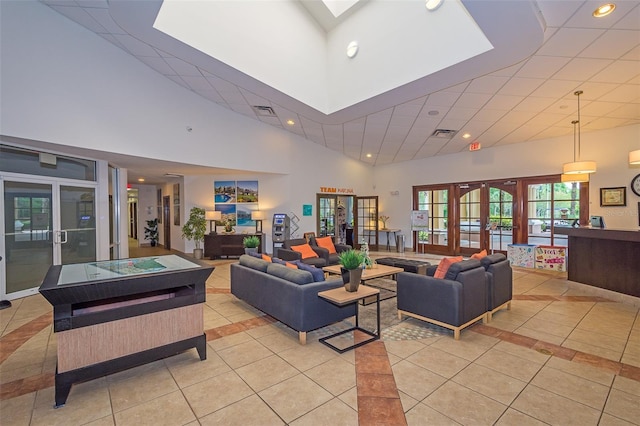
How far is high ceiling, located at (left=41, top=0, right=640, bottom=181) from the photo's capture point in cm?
326

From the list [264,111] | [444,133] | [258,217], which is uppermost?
[264,111]

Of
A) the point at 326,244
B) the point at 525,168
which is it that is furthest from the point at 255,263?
the point at 525,168

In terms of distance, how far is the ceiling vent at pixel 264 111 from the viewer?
7025 millimetres

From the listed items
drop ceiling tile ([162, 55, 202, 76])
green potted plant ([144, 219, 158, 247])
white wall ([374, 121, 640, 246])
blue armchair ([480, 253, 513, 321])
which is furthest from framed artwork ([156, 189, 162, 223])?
blue armchair ([480, 253, 513, 321])

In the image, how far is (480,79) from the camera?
454cm

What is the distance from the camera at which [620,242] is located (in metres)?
4.89

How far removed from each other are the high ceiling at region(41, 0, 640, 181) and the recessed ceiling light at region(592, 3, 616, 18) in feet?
0.18

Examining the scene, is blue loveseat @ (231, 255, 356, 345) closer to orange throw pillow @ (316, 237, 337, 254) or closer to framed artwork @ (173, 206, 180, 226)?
orange throw pillow @ (316, 237, 337, 254)

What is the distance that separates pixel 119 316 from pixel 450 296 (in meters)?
3.48

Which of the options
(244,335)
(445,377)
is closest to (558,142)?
(445,377)

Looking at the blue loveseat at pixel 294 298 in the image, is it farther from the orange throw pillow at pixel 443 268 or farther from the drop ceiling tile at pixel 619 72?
the drop ceiling tile at pixel 619 72

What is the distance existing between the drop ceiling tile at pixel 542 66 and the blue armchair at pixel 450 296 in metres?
2.80

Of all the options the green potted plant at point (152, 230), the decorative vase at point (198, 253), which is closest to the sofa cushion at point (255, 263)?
the decorative vase at point (198, 253)

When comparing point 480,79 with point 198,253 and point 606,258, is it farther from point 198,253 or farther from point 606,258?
point 198,253
